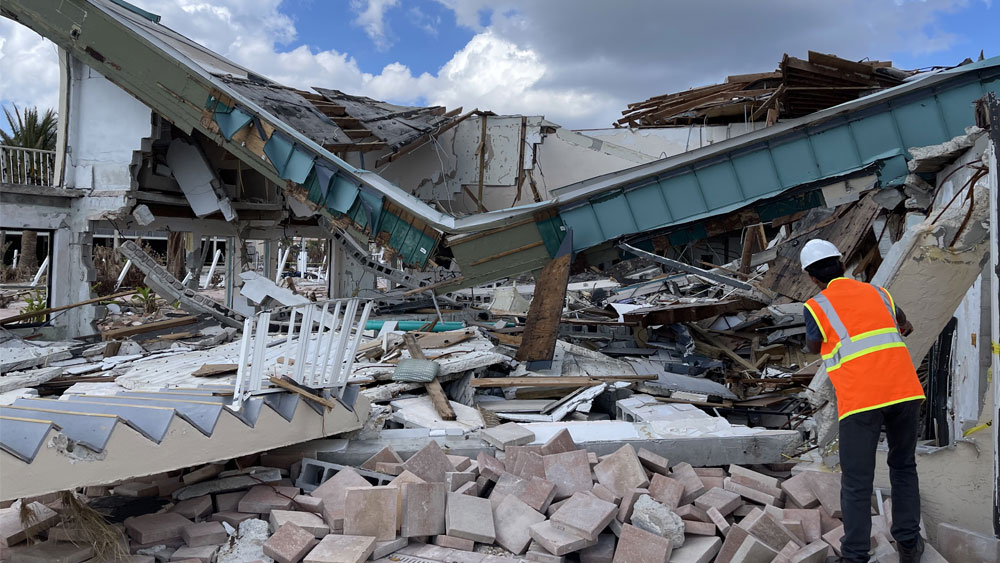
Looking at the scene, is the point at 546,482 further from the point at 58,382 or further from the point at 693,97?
the point at 693,97

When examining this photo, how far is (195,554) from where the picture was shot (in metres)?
4.53

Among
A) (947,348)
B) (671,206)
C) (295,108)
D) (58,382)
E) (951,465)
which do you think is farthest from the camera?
(295,108)

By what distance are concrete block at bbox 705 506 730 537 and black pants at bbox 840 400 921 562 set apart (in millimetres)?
805

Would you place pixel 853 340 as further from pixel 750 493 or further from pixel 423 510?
pixel 423 510

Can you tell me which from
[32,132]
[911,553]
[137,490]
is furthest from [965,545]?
[32,132]

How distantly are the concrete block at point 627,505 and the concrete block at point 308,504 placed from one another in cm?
220

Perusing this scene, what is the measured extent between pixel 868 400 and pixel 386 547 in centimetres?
318

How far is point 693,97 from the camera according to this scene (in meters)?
16.1

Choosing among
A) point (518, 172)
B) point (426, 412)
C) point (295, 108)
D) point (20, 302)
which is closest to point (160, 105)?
point (295, 108)

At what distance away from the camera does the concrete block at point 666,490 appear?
5.07m

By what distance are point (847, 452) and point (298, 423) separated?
165 inches

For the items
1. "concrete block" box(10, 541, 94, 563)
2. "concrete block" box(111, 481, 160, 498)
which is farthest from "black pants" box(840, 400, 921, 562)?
"concrete block" box(111, 481, 160, 498)

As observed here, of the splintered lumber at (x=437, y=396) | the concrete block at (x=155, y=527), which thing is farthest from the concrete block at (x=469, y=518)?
the splintered lumber at (x=437, y=396)

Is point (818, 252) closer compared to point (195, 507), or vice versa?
point (818, 252)
